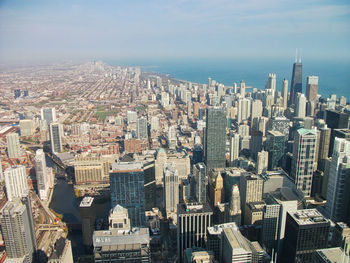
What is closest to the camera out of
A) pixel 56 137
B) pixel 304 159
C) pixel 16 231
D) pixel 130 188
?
pixel 16 231

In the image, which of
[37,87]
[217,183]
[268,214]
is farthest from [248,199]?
[37,87]

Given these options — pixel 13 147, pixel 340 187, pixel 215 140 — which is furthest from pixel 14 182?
pixel 340 187

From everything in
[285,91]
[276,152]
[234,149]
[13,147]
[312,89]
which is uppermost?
[312,89]

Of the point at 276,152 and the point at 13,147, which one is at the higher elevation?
the point at 13,147

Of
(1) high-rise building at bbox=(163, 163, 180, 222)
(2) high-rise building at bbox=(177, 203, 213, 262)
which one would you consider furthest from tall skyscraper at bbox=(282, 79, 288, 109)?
(2) high-rise building at bbox=(177, 203, 213, 262)

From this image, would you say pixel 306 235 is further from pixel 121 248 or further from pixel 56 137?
pixel 56 137

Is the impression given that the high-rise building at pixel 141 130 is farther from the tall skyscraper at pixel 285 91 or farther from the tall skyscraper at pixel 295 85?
the tall skyscraper at pixel 295 85

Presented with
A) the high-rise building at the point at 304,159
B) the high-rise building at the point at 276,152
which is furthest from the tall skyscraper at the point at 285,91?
the high-rise building at the point at 304,159

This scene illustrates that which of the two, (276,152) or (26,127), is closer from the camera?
(276,152)
